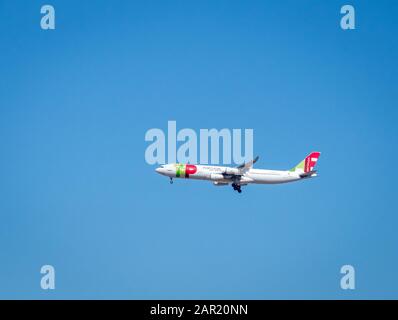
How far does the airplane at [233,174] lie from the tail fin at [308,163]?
7.54ft

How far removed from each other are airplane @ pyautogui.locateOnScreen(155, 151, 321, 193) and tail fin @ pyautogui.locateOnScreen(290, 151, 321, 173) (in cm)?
230

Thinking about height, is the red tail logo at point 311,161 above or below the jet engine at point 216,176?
above

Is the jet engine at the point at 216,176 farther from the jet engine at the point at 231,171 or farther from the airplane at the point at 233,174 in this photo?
the jet engine at the point at 231,171

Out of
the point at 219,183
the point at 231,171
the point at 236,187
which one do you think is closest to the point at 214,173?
the point at 231,171

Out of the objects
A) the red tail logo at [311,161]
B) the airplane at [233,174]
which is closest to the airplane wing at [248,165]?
the airplane at [233,174]

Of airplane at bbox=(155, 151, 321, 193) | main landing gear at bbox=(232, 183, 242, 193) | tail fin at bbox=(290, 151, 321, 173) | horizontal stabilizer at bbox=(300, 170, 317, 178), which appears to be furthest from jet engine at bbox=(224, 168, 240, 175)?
tail fin at bbox=(290, 151, 321, 173)

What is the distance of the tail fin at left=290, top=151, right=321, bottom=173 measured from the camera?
187m

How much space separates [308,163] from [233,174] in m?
20.2

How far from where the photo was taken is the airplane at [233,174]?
176 meters

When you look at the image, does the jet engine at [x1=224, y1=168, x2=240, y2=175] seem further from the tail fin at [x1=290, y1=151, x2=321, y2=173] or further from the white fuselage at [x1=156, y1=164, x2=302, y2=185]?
the tail fin at [x1=290, y1=151, x2=321, y2=173]
